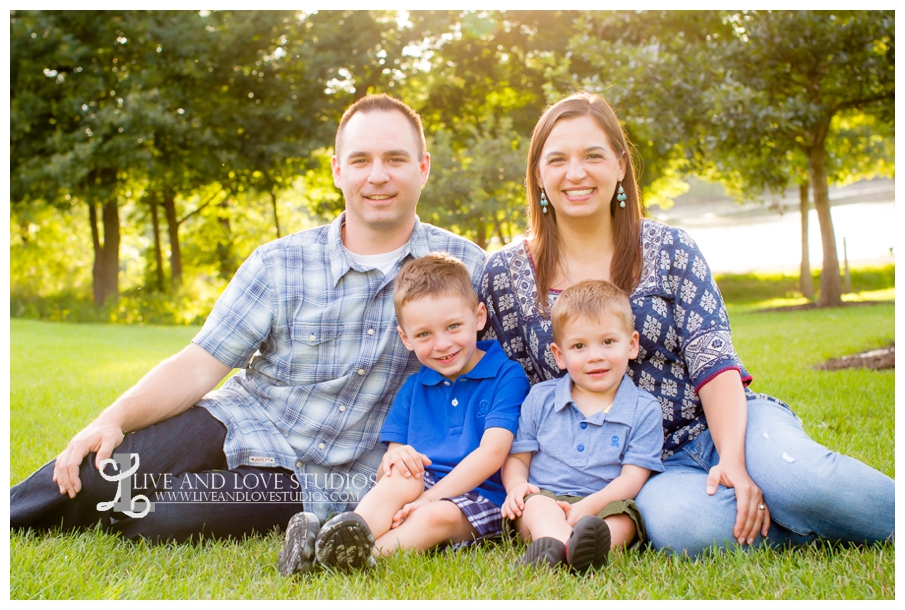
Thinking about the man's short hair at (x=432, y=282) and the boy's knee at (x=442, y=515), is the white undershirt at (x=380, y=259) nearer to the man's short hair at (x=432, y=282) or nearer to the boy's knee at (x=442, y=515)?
the man's short hair at (x=432, y=282)

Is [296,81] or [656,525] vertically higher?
[296,81]

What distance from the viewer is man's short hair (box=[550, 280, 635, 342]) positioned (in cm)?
263

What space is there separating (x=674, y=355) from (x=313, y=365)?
1376mm

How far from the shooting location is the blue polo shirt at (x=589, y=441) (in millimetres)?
2604

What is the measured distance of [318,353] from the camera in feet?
9.86

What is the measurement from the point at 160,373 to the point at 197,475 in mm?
404

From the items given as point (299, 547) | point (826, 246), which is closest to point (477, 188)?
point (826, 246)

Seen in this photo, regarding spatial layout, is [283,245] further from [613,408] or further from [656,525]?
[656,525]

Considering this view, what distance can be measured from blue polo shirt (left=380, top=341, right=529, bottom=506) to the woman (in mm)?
237

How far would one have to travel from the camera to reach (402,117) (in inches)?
120

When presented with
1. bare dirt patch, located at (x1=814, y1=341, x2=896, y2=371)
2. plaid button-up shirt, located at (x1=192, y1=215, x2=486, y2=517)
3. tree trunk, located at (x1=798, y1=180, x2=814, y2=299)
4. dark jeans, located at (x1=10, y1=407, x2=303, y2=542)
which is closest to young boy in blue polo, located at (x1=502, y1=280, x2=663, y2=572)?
plaid button-up shirt, located at (x1=192, y1=215, x2=486, y2=517)

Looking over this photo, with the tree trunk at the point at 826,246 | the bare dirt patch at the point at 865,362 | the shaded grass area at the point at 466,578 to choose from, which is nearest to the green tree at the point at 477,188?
the tree trunk at the point at 826,246

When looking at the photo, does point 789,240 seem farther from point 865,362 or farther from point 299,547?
point 299,547
